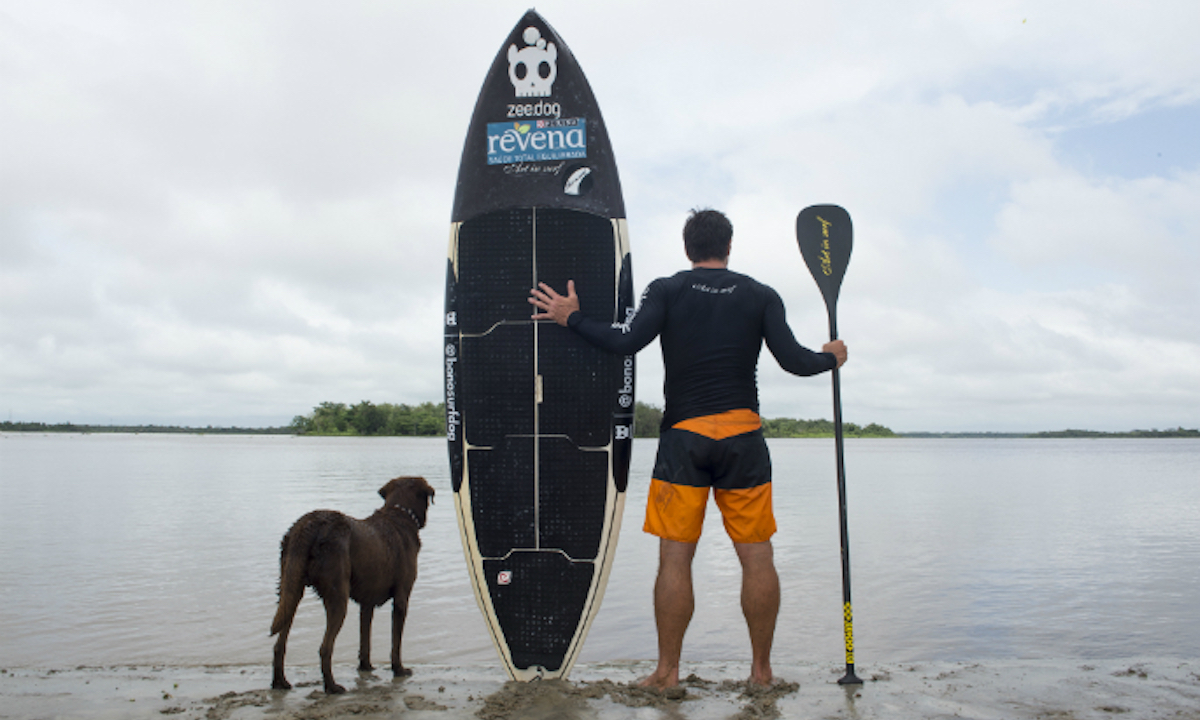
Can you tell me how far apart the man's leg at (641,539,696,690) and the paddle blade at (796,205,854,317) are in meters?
1.41

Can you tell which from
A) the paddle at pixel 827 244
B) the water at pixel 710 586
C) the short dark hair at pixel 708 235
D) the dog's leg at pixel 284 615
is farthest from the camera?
the water at pixel 710 586

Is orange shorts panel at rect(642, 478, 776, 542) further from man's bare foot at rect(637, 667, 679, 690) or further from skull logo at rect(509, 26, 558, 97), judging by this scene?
skull logo at rect(509, 26, 558, 97)

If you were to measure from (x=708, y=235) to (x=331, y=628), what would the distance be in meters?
2.22

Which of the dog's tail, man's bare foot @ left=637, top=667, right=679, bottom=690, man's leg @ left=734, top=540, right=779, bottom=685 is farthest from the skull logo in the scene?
man's bare foot @ left=637, top=667, right=679, bottom=690

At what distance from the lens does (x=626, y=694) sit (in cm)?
274

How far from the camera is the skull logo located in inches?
160

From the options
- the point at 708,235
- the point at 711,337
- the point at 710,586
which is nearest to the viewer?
the point at 711,337

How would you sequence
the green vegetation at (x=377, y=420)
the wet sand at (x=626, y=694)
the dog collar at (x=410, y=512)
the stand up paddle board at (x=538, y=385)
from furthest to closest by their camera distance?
1. the green vegetation at (x=377, y=420)
2. the dog collar at (x=410, y=512)
3. the stand up paddle board at (x=538, y=385)
4. the wet sand at (x=626, y=694)

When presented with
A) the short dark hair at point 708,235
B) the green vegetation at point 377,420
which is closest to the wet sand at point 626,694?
the short dark hair at point 708,235

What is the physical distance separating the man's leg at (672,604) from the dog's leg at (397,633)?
1.31m

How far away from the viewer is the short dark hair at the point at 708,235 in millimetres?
2969

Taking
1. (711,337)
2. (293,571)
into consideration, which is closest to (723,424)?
(711,337)

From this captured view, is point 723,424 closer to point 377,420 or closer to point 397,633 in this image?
point 397,633

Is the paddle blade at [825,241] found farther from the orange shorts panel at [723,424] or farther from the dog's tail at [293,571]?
the dog's tail at [293,571]
